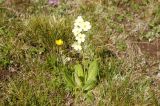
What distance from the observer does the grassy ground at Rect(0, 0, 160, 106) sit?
4.16 meters

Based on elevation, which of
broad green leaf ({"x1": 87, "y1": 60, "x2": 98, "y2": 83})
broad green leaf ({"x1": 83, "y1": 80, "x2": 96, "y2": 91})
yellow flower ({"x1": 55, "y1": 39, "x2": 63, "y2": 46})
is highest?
yellow flower ({"x1": 55, "y1": 39, "x2": 63, "y2": 46})

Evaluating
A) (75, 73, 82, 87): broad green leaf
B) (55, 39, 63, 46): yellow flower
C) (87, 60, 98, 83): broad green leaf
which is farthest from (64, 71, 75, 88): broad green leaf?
(55, 39, 63, 46): yellow flower

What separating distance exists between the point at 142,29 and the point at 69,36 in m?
1.10

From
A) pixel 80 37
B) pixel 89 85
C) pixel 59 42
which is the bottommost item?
pixel 89 85

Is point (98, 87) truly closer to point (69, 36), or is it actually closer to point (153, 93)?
point (153, 93)

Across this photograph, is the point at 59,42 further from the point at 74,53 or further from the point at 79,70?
the point at 79,70

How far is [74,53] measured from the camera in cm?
491

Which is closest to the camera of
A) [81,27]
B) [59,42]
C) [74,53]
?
[81,27]

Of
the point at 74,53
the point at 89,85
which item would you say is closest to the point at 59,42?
the point at 74,53

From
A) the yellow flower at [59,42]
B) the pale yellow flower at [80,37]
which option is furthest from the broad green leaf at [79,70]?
the yellow flower at [59,42]

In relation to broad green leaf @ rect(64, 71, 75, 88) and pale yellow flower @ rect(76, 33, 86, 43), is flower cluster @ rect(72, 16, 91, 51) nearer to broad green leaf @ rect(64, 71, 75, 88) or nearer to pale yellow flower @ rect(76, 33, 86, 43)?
pale yellow flower @ rect(76, 33, 86, 43)

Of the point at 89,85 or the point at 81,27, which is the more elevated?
the point at 81,27

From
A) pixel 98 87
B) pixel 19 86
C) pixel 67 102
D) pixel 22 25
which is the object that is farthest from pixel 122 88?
pixel 22 25

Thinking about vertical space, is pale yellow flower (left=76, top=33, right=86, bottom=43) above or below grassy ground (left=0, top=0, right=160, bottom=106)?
above
